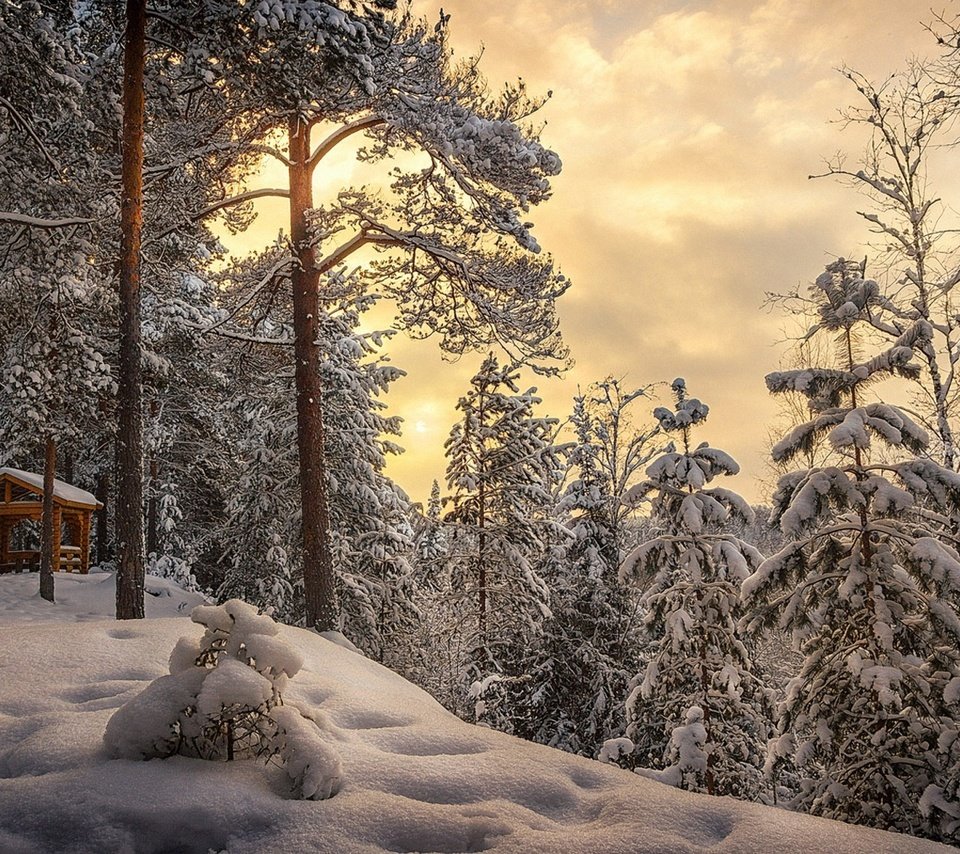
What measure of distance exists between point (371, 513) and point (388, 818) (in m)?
18.1

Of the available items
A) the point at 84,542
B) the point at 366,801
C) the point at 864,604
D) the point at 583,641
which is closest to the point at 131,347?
the point at 366,801

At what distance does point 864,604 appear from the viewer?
294 inches

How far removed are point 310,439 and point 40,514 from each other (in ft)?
51.8

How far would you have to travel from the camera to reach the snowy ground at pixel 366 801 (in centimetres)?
333

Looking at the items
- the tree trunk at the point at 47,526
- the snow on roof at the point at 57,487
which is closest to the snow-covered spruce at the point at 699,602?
the tree trunk at the point at 47,526

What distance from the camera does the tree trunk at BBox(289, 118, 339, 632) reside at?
11.7 metres

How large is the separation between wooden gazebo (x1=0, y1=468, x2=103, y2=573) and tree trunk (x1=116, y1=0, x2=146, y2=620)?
45.9 feet

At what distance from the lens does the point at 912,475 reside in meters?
7.29

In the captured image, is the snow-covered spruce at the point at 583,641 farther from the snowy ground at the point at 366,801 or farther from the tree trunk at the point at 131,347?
the snowy ground at the point at 366,801

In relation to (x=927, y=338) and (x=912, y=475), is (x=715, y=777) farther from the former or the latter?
(x=927, y=338)

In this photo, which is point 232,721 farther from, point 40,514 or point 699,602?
point 40,514

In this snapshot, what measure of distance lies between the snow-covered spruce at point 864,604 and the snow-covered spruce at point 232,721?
18.0 feet

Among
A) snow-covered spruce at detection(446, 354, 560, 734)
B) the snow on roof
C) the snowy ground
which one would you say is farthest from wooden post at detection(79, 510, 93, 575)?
the snowy ground

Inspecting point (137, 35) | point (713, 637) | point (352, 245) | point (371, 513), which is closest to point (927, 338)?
point (713, 637)
